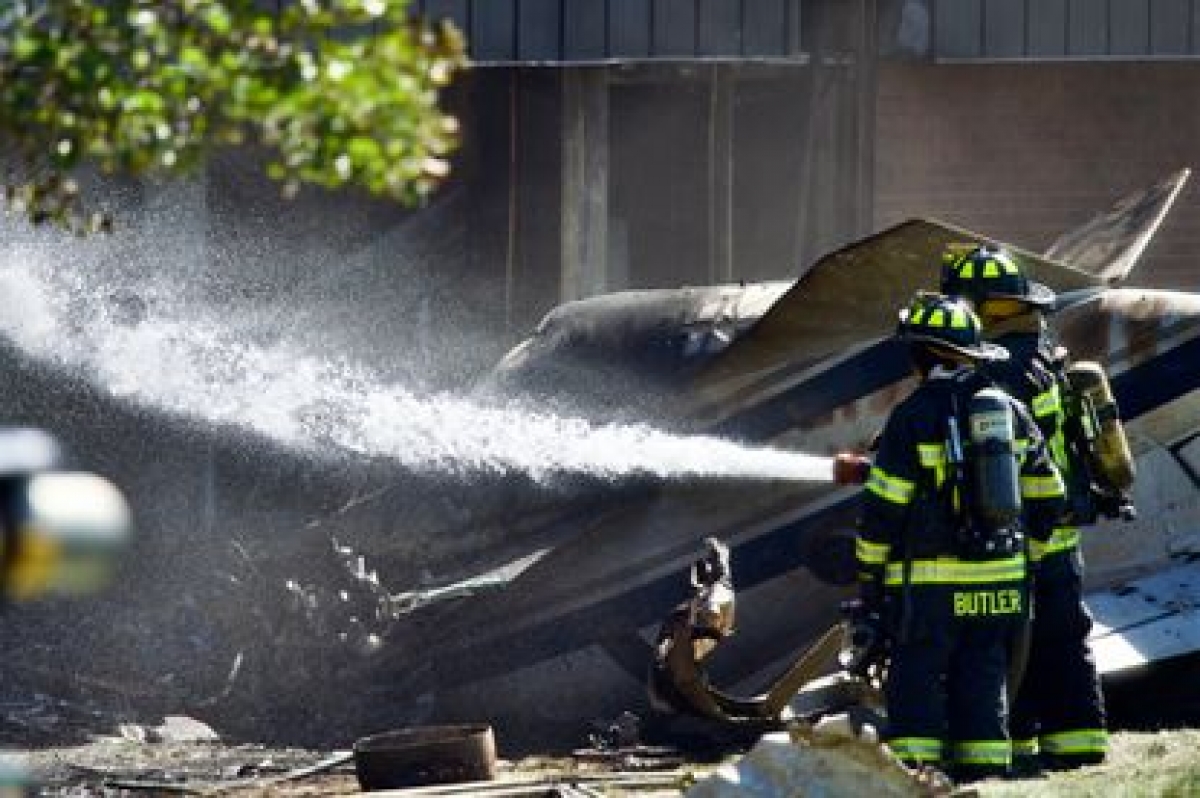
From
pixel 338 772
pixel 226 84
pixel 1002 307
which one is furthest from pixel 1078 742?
pixel 226 84

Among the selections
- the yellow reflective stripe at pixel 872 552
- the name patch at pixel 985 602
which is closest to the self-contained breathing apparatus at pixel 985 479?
the name patch at pixel 985 602

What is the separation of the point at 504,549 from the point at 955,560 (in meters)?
2.64

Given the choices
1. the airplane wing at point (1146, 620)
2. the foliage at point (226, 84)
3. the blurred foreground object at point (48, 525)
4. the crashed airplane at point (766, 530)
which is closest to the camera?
the blurred foreground object at point (48, 525)

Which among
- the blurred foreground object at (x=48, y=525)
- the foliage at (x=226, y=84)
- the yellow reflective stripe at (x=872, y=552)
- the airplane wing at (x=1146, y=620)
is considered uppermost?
the foliage at (x=226, y=84)

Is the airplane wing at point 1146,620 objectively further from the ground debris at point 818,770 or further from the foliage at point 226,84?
the foliage at point 226,84

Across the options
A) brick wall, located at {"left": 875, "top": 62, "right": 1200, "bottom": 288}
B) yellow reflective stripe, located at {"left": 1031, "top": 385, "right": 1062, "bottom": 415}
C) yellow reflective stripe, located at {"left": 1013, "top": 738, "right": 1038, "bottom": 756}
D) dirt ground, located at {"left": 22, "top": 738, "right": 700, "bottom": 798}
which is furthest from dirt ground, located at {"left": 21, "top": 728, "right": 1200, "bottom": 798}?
brick wall, located at {"left": 875, "top": 62, "right": 1200, "bottom": 288}

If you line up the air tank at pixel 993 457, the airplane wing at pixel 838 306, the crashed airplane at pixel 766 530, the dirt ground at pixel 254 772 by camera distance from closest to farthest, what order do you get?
the air tank at pixel 993 457 < the dirt ground at pixel 254 772 < the airplane wing at pixel 838 306 < the crashed airplane at pixel 766 530

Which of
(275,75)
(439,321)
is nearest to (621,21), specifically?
(439,321)

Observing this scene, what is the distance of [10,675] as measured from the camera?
10.9m

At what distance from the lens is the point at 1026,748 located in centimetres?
893

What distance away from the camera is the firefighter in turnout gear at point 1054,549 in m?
8.73

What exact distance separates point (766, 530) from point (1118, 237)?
2.12 metres

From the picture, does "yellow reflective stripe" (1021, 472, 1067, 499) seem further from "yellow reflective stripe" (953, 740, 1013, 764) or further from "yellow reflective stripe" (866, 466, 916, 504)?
"yellow reflective stripe" (953, 740, 1013, 764)

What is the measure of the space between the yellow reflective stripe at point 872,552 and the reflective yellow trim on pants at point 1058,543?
0.67m
